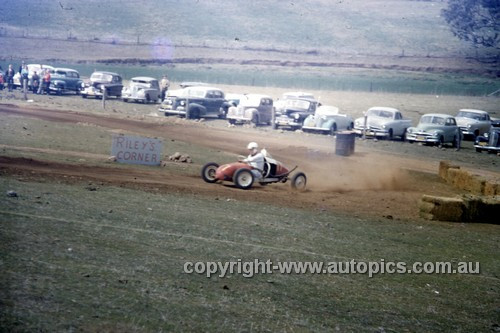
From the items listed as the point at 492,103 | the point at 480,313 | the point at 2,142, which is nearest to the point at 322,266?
the point at 480,313

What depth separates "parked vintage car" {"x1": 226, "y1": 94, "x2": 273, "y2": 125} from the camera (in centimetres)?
3647

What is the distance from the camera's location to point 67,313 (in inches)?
254

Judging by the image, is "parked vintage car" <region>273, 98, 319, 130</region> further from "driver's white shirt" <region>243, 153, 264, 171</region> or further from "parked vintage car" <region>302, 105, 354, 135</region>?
"driver's white shirt" <region>243, 153, 264, 171</region>

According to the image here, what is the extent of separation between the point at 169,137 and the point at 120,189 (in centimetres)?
1305

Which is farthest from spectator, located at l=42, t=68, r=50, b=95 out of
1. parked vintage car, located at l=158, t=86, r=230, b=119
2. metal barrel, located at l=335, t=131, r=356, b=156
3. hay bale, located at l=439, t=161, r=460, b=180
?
hay bale, located at l=439, t=161, r=460, b=180

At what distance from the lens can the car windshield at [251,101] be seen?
3700 centimetres

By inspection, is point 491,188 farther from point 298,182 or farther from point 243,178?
point 243,178

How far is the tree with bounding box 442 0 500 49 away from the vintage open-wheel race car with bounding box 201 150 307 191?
142 ft

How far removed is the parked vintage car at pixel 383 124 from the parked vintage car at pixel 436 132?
1.75 feet

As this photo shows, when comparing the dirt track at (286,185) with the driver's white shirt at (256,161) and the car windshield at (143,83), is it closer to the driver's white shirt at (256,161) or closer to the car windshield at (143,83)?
the driver's white shirt at (256,161)

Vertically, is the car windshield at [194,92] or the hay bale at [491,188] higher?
the car windshield at [194,92]

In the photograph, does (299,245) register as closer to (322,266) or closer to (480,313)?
(322,266)

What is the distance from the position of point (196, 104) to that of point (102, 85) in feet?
29.3

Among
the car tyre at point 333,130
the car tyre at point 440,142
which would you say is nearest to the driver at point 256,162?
the car tyre at point 333,130
